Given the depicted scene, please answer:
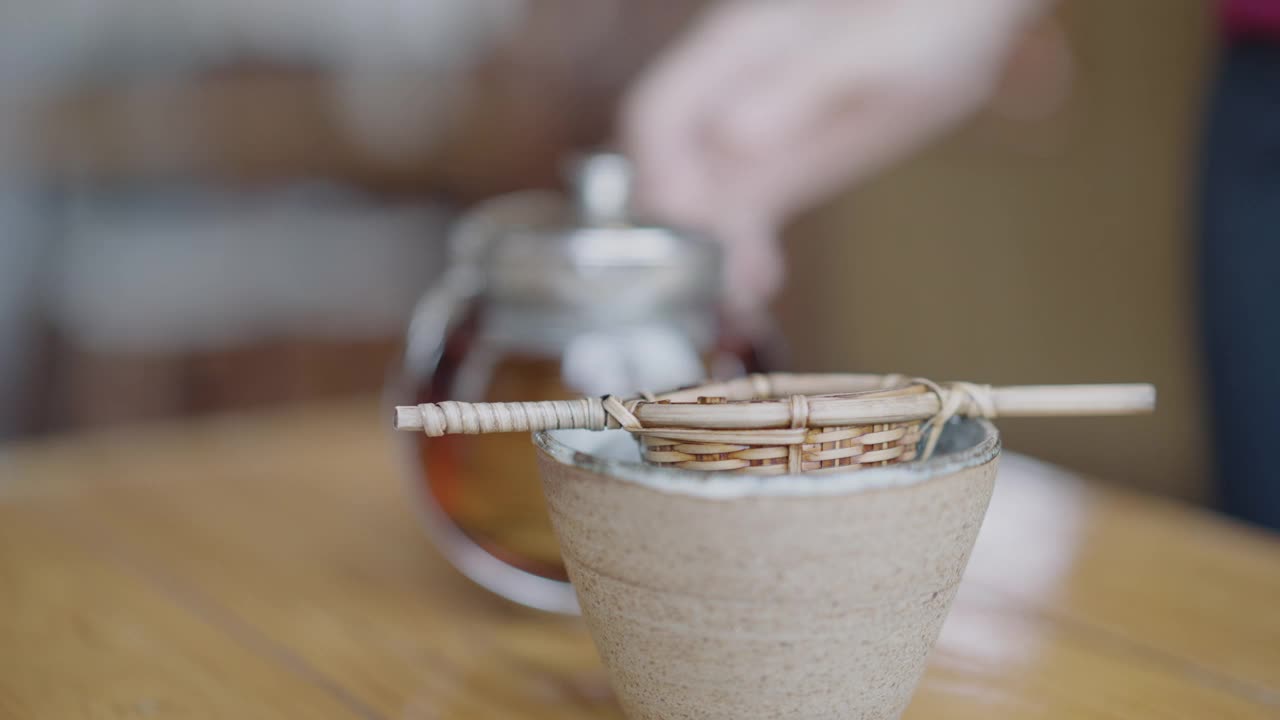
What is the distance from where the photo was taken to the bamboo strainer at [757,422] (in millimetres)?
370

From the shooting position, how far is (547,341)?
1.86 feet

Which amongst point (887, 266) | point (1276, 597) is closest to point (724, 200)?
point (1276, 597)

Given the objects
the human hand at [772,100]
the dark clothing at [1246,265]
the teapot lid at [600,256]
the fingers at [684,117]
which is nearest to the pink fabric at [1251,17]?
the dark clothing at [1246,265]

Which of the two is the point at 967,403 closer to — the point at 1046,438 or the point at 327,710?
the point at 327,710

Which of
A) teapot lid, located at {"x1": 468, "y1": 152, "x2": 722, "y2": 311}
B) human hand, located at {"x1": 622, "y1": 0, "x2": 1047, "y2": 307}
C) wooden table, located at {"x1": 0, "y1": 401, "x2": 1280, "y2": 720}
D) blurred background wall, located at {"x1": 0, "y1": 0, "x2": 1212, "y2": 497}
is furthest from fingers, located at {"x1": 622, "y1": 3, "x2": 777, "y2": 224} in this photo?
blurred background wall, located at {"x1": 0, "y1": 0, "x2": 1212, "y2": 497}

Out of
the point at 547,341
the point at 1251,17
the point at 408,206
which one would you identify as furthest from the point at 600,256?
the point at 408,206

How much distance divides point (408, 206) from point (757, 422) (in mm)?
2713

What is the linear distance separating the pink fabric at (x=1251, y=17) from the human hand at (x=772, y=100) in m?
0.24

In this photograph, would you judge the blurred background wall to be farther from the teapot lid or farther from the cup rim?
the cup rim

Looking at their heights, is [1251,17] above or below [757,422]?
above

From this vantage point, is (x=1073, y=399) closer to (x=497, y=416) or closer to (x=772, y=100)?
(x=497, y=416)

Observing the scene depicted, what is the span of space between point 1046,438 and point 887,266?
543mm

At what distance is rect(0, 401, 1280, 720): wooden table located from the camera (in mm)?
495

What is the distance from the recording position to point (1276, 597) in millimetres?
624
